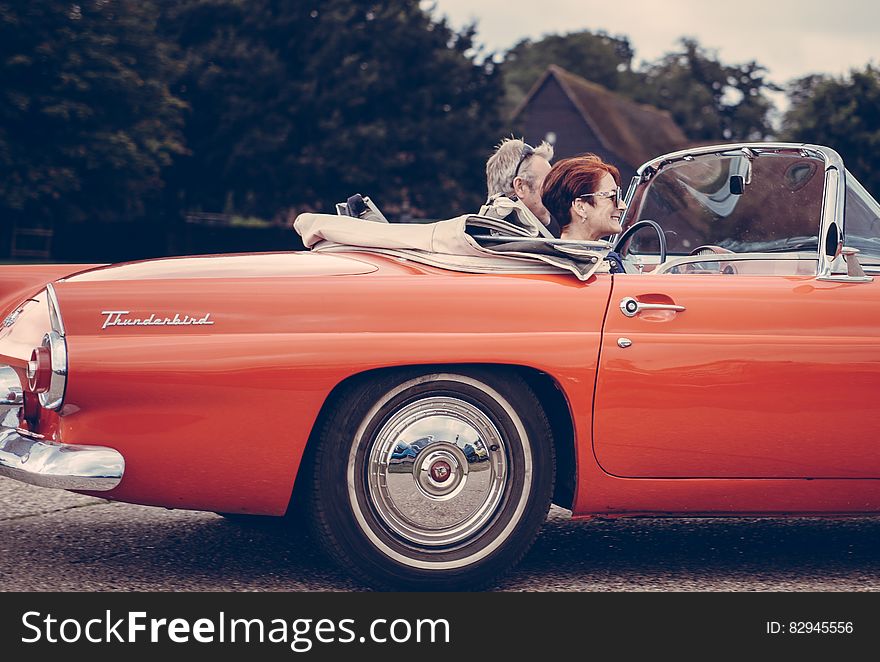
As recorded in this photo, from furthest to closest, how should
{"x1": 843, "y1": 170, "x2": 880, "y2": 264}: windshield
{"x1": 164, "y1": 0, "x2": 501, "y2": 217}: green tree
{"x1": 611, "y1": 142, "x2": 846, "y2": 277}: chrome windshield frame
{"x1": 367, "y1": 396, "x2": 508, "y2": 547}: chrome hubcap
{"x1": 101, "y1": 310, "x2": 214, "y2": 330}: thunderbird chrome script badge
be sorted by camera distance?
{"x1": 164, "y1": 0, "x2": 501, "y2": 217}: green tree → {"x1": 843, "y1": 170, "x2": 880, "y2": 264}: windshield → {"x1": 611, "y1": 142, "x2": 846, "y2": 277}: chrome windshield frame → {"x1": 367, "y1": 396, "x2": 508, "y2": 547}: chrome hubcap → {"x1": 101, "y1": 310, "x2": 214, "y2": 330}: thunderbird chrome script badge

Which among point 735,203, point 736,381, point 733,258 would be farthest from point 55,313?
point 735,203

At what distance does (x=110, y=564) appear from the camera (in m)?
4.02

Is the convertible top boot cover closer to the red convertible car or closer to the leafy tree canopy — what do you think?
the red convertible car

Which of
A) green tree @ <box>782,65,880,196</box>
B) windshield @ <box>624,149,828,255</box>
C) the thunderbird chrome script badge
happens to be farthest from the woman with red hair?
green tree @ <box>782,65,880,196</box>

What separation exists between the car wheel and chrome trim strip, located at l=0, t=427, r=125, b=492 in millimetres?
560

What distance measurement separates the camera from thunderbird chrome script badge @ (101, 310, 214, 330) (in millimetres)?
3502

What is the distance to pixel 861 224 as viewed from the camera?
4.30m

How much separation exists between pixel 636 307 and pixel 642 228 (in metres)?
1.42

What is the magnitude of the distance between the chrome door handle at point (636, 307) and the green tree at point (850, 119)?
4722 centimetres

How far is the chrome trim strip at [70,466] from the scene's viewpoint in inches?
134

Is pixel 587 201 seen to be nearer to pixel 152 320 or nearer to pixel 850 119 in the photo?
pixel 152 320
